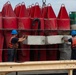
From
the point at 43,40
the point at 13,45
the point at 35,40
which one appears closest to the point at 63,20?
the point at 43,40

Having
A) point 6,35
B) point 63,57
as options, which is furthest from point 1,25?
point 63,57

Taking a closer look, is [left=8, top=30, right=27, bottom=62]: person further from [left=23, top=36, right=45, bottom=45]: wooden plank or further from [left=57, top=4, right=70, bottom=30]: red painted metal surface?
[left=57, top=4, right=70, bottom=30]: red painted metal surface

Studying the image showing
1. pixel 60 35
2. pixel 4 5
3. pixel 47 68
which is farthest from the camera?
pixel 4 5

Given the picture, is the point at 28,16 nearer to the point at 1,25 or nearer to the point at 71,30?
the point at 1,25

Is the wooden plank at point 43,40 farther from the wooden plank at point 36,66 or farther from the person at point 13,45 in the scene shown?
the wooden plank at point 36,66

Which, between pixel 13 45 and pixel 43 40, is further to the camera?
pixel 43 40

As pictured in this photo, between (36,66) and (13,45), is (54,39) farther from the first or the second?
(13,45)

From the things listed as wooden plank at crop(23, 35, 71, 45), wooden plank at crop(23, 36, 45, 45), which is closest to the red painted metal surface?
wooden plank at crop(23, 35, 71, 45)

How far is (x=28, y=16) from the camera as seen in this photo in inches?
293

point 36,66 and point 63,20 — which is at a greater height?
point 63,20

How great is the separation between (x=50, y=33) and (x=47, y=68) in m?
1.22

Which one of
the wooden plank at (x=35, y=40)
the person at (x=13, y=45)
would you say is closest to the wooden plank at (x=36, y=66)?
the person at (x=13, y=45)

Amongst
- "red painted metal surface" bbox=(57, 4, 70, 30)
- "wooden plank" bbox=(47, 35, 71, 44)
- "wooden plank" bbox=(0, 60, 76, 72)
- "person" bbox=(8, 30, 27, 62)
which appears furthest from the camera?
"red painted metal surface" bbox=(57, 4, 70, 30)

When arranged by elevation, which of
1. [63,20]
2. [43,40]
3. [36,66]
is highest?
[63,20]
